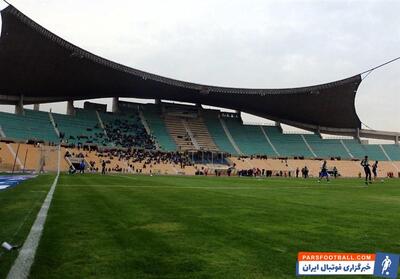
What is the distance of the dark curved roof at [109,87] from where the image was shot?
64.4 meters

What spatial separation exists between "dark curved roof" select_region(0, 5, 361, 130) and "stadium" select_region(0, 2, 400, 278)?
0.91ft

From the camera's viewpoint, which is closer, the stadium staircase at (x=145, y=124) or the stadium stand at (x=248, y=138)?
the stadium staircase at (x=145, y=124)

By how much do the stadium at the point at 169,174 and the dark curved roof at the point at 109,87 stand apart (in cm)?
28

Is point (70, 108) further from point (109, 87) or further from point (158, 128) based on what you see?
point (158, 128)

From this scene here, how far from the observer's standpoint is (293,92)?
302 feet

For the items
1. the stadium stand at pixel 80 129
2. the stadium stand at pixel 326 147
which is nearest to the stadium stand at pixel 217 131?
the stadium stand at pixel 326 147

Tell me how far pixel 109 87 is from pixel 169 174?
27006mm

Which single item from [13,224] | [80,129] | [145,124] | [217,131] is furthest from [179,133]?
[13,224]

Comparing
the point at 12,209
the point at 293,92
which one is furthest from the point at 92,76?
the point at 12,209

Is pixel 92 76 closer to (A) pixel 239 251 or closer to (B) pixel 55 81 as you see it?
(B) pixel 55 81

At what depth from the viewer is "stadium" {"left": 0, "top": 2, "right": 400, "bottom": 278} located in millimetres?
5645

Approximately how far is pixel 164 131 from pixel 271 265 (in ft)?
279

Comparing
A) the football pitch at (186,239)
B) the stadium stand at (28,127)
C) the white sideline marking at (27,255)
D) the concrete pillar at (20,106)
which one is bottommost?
the white sideline marking at (27,255)

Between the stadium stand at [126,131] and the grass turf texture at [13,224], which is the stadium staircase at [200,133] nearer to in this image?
the stadium stand at [126,131]
